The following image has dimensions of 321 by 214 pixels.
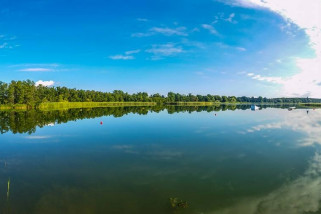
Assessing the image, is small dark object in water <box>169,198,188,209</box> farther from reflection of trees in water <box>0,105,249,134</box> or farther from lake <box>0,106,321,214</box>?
reflection of trees in water <box>0,105,249,134</box>

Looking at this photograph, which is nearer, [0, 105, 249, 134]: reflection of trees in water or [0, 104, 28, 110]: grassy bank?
[0, 105, 249, 134]: reflection of trees in water

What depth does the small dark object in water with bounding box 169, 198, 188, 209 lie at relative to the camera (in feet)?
28.8

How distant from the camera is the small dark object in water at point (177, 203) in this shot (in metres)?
8.77

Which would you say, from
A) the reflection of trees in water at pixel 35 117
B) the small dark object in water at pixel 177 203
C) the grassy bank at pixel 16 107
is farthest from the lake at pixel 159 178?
the grassy bank at pixel 16 107

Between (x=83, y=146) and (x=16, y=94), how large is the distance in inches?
3428

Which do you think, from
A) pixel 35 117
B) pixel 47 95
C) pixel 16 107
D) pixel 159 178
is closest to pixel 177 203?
pixel 159 178

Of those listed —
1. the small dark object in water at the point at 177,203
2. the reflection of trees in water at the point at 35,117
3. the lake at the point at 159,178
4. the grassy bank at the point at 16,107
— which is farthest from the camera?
the grassy bank at the point at 16,107

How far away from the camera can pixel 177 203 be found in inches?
354

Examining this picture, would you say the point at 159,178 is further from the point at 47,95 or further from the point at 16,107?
the point at 47,95

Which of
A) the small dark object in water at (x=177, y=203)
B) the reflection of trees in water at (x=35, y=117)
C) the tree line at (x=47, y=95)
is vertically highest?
the tree line at (x=47, y=95)

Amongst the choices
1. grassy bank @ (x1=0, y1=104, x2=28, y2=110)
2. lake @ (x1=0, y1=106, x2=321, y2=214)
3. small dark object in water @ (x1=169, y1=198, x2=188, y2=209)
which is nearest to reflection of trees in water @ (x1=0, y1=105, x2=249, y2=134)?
lake @ (x1=0, y1=106, x2=321, y2=214)

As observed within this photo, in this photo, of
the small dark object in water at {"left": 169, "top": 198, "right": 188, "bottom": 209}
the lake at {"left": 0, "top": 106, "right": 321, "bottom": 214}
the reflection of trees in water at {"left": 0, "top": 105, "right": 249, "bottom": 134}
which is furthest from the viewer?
the reflection of trees in water at {"left": 0, "top": 105, "right": 249, "bottom": 134}

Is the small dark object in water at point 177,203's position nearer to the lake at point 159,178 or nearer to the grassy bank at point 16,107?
the lake at point 159,178

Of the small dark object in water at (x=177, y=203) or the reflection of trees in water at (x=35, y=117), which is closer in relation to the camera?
the small dark object in water at (x=177, y=203)
